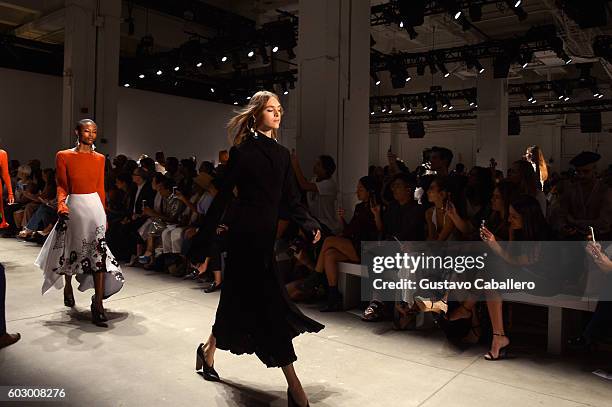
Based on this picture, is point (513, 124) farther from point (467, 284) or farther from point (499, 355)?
point (499, 355)

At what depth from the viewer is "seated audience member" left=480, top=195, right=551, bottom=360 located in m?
3.19

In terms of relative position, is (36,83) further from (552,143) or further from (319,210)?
(552,143)

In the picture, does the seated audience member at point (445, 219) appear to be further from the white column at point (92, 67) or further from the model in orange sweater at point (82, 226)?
the white column at point (92, 67)

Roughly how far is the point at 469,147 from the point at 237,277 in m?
20.2

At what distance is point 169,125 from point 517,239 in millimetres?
12997

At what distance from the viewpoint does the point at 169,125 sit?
48.7 feet

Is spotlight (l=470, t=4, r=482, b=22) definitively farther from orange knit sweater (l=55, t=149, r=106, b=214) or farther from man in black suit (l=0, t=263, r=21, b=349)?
man in black suit (l=0, t=263, r=21, b=349)

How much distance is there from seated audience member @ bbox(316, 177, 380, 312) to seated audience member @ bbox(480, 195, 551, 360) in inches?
43.8

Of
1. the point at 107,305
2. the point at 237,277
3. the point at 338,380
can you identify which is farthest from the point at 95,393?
the point at 107,305

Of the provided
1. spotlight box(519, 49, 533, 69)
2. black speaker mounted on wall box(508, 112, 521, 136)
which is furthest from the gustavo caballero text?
black speaker mounted on wall box(508, 112, 521, 136)

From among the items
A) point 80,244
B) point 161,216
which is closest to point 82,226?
point 80,244

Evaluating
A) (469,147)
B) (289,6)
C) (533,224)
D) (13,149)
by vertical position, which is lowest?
(533,224)

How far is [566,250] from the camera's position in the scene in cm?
334

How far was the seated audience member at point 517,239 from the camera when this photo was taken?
3.19 m
